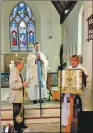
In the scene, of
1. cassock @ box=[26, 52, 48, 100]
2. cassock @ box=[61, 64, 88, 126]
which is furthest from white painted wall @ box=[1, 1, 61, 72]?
cassock @ box=[61, 64, 88, 126]

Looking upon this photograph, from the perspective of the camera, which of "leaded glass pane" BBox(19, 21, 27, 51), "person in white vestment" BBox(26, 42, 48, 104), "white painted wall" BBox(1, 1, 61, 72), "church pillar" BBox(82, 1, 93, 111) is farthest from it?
"leaded glass pane" BBox(19, 21, 27, 51)

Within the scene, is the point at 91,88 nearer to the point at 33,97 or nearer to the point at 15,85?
the point at 15,85

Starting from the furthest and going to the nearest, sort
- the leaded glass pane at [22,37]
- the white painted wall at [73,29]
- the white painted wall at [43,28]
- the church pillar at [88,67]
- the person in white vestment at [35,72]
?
1. the leaded glass pane at [22,37]
2. the white painted wall at [43,28]
3. the white painted wall at [73,29]
4. the person in white vestment at [35,72]
5. the church pillar at [88,67]

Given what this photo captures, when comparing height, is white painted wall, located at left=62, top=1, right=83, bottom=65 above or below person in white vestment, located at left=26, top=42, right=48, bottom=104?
above

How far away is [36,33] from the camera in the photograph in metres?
11.0

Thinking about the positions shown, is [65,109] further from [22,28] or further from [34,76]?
[22,28]

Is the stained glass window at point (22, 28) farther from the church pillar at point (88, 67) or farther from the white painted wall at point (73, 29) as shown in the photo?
the church pillar at point (88, 67)

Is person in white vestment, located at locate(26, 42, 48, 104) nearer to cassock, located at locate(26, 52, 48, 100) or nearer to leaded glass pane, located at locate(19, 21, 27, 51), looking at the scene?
cassock, located at locate(26, 52, 48, 100)

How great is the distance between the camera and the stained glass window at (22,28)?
35.7 feet

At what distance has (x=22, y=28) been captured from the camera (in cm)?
1118

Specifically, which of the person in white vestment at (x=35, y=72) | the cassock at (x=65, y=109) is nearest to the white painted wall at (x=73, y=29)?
the person in white vestment at (x=35, y=72)

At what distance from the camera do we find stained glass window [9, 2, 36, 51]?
10.9 m

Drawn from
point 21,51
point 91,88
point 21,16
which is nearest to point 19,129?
point 91,88

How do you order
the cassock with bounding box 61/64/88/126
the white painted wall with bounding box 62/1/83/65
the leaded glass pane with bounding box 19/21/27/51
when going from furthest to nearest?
the leaded glass pane with bounding box 19/21/27/51 → the white painted wall with bounding box 62/1/83/65 → the cassock with bounding box 61/64/88/126
